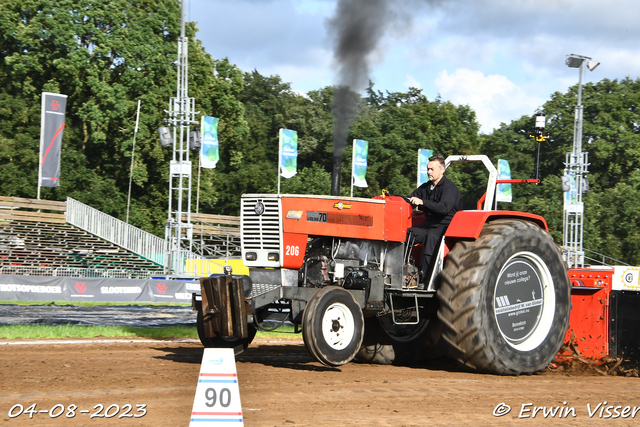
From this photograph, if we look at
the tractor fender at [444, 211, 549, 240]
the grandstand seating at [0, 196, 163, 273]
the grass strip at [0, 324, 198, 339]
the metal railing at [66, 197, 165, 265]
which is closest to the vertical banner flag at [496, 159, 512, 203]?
the metal railing at [66, 197, 165, 265]

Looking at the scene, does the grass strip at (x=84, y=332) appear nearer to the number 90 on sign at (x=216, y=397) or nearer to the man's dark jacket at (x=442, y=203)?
the man's dark jacket at (x=442, y=203)

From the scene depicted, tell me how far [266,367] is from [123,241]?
25.3 meters

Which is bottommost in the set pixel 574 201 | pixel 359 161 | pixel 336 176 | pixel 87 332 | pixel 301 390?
pixel 87 332

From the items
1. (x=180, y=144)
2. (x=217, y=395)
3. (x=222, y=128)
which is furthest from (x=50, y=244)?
(x=217, y=395)

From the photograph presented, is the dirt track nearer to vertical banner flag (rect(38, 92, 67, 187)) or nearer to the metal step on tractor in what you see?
the metal step on tractor

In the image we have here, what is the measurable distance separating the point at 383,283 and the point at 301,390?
1.98 m

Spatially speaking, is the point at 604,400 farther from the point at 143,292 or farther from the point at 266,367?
the point at 143,292

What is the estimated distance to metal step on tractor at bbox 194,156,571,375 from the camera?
291 inches

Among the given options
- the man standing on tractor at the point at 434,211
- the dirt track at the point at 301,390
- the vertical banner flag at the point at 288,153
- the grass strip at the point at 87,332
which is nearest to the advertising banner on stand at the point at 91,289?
the vertical banner flag at the point at 288,153

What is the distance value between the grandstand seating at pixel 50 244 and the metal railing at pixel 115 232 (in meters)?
0.27

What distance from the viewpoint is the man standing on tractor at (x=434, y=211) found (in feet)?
26.8

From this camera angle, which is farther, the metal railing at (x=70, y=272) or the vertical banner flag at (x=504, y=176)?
the vertical banner flag at (x=504, y=176)

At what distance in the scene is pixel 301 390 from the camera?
6.30m

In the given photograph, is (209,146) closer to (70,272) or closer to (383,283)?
(70,272)
